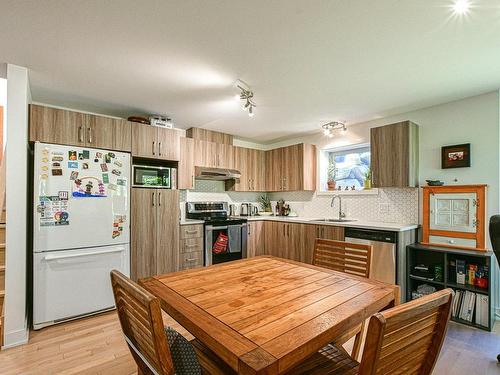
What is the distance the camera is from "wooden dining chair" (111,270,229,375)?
2.71ft

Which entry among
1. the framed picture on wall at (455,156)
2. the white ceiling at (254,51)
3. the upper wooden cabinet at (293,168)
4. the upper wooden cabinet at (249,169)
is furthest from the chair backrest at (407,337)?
the upper wooden cabinet at (249,169)

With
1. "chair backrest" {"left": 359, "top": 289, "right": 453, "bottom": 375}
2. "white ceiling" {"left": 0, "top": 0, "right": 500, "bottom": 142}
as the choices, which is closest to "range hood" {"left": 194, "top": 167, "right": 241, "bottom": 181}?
"white ceiling" {"left": 0, "top": 0, "right": 500, "bottom": 142}

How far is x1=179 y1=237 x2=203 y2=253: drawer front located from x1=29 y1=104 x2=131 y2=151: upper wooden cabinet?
1404 millimetres

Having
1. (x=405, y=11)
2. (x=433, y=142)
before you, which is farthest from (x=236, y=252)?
(x=405, y=11)

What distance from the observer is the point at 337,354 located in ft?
4.25

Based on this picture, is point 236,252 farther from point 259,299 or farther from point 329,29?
point 329,29

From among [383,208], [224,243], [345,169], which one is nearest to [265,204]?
[224,243]

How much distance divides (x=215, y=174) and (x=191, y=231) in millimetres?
1025

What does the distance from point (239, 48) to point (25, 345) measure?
3.02m

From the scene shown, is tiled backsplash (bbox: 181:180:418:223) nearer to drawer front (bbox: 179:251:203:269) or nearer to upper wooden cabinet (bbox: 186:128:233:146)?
upper wooden cabinet (bbox: 186:128:233:146)

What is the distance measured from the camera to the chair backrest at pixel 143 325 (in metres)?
0.82

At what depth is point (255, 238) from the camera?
425 centimetres

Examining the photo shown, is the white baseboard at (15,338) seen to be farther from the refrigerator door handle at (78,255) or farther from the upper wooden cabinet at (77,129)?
the upper wooden cabinet at (77,129)

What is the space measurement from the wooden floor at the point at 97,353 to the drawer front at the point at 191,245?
1143mm
